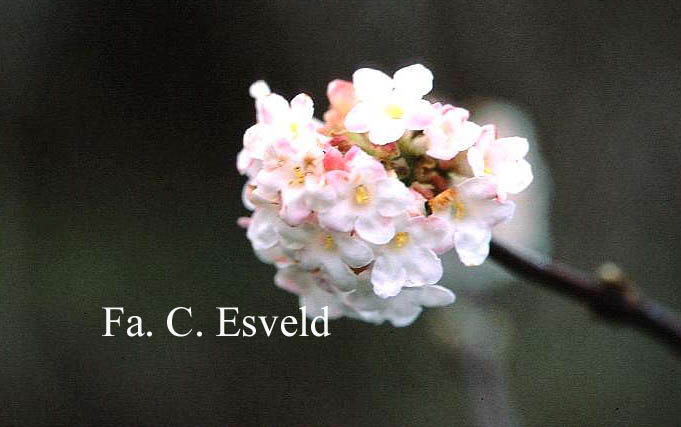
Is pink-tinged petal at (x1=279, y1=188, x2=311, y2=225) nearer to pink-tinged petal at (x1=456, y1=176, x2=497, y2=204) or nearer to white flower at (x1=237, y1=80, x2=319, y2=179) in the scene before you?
white flower at (x1=237, y1=80, x2=319, y2=179)

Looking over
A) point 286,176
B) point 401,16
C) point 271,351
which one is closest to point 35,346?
point 271,351

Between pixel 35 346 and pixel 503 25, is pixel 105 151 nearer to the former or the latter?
pixel 35 346

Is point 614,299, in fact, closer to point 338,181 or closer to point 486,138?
point 486,138

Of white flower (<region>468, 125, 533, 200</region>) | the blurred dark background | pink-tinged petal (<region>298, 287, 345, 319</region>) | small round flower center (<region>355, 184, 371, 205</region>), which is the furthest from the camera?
the blurred dark background

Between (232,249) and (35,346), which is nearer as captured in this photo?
(35,346)

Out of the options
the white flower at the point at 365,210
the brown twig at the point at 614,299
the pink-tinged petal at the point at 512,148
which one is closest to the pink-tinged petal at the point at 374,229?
the white flower at the point at 365,210

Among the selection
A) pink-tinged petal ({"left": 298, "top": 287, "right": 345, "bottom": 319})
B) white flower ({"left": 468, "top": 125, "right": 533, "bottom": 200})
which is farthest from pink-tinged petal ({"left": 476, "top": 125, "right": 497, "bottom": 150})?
pink-tinged petal ({"left": 298, "top": 287, "right": 345, "bottom": 319})

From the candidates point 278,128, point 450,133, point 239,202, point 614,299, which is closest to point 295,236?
point 278,128

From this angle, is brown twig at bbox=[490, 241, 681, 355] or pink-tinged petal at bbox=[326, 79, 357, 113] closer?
pink-tinged petal at bbox=[326, 79, 357, 113]
